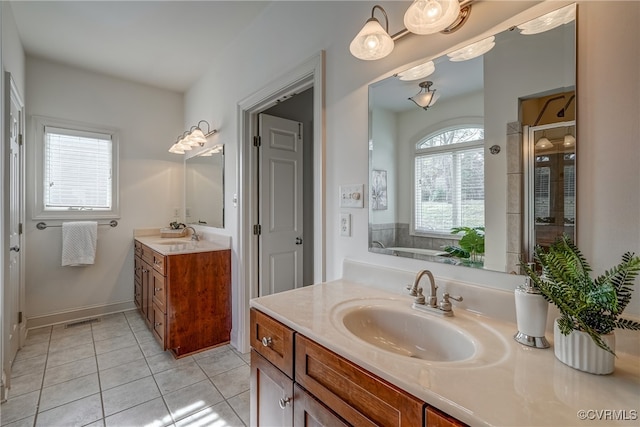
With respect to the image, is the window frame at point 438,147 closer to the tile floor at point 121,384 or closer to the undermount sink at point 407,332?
the undermount sink at point 407,332

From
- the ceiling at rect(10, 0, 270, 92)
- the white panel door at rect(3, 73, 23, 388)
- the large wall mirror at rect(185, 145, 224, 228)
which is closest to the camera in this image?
the white panel door at rect(3, 73, 23, 388)

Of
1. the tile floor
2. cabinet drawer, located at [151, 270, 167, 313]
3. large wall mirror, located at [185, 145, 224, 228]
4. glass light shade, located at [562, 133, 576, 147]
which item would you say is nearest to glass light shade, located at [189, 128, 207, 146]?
large wall mirror, located at [185, 145, 224, 228]

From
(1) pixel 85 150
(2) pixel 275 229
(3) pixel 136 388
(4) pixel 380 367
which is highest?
(1) pixel 85 150

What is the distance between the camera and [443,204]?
46.1 inches

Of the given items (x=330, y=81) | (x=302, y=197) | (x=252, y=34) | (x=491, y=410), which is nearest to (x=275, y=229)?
(x=302, y=197)

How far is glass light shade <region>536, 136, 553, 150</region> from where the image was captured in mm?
896

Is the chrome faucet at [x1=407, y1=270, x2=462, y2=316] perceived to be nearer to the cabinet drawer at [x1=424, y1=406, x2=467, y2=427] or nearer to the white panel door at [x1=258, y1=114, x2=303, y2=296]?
the cabinet drawer at [x1=424, y1=406, x2=467, y2=427]

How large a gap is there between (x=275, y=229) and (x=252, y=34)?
5.18ft

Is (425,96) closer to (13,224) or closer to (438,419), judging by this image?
(438,419)

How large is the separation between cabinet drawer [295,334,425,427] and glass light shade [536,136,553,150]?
828 mm

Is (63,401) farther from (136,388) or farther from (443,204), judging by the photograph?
(443,204)

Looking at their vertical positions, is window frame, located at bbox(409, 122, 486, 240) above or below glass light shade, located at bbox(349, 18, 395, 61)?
below

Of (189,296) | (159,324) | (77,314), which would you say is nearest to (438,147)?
(189,296)

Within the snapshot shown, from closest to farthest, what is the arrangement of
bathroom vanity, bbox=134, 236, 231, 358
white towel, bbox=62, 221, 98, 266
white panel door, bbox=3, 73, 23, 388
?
white panel door, bbox=3, 73, 23, 388 → bathroom vanity, bbox=134, 236, 231, 358 → white towel, bbox=62, 221, 98, 266
